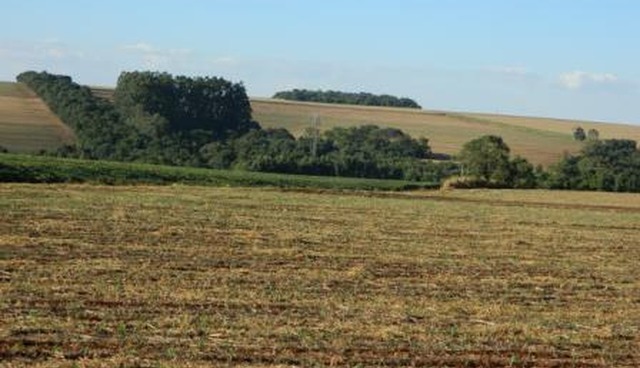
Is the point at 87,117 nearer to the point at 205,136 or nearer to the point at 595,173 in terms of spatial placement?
the point at 205,136

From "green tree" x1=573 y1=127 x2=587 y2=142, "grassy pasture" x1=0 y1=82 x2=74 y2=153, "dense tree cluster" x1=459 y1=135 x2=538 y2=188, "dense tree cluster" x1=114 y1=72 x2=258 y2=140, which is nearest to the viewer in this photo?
"grassy pasture" x1=0 y1=82 x2=74 y2=153

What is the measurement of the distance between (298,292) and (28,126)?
72.3 meters

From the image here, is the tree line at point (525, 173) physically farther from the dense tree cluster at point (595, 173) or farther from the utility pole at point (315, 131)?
the utility pole at point (315, 131)

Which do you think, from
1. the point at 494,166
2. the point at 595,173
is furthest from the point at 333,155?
the point at 595,173

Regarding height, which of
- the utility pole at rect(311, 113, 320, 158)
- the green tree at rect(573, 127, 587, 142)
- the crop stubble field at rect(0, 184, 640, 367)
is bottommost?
the crop stubble field at rect(0, 184, 640, 367)

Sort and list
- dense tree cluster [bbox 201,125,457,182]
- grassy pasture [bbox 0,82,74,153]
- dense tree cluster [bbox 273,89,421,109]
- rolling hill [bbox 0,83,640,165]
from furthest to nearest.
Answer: dense tree cluster [bbox 273,89,421,109]
dense tree cluster [bbox 201,125,457,182]
rolling hill [bbox 0,83,640,165]
grassy pasture [bbox 0,82,74,153]

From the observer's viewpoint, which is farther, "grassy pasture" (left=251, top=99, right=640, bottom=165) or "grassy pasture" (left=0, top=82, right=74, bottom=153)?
"grassy pasture" (left=251, top=99, right=640, bottom=165)

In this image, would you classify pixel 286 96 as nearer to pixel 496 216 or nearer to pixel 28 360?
pixel 496 216

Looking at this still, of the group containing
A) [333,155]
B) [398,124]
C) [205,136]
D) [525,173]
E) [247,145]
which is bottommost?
[525,173]

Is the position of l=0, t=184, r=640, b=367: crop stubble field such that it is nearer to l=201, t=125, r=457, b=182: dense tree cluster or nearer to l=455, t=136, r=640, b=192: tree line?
l=455, t=136, r=640, b=192: tree line

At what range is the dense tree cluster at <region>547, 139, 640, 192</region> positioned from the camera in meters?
81.3

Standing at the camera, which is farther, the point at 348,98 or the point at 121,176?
the point at 348,98

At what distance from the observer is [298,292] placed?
14.6m

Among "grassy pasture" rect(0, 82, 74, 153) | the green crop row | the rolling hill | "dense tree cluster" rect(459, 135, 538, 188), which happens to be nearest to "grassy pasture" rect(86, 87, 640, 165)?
the rolling hill
